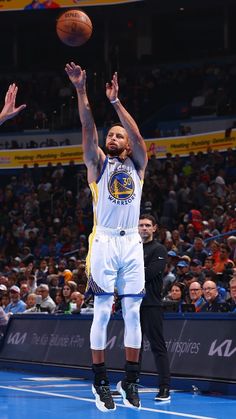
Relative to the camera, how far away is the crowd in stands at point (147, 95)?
3033cm

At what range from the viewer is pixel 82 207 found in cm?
2616

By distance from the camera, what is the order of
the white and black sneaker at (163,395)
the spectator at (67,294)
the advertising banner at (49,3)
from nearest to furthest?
1. the white and black sneaker at (163,395)
2. the spectator at (67,294)
3. the advertising banner at (49,3)

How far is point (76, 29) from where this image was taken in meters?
10.4

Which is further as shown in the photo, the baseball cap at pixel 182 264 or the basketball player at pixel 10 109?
the baseball cap at pixel 182 264

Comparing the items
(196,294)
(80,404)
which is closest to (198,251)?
(196,294)

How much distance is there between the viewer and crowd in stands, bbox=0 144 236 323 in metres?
15.0

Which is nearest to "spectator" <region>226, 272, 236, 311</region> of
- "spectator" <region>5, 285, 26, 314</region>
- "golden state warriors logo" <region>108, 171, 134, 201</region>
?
"golden state warriors logo" <region>108, 171, 134, 201</region>

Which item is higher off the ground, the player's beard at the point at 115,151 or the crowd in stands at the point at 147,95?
the player's beard at the point at 115,151

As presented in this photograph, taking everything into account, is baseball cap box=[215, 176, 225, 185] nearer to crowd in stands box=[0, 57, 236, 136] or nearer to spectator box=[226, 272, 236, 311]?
crowd in stands box=[0, 57, 236, 136]

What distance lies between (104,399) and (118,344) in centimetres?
437

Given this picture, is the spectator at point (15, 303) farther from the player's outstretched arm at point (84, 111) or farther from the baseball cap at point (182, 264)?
the player's outstretched arm at point (84, 111)

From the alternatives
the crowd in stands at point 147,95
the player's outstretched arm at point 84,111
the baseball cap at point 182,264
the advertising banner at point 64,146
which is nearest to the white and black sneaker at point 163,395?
the player's outstretched arm at point 84,111

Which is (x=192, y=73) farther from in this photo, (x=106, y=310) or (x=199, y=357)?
(x=106, y=310)

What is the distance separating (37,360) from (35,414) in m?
5.66
